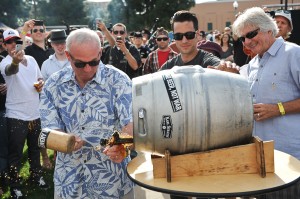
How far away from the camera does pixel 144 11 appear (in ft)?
144

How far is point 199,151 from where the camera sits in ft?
7.17

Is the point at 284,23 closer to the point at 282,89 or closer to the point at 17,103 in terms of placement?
the point at 282,89

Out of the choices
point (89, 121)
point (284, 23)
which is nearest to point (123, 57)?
point (284, 23)

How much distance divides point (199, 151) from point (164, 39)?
18.5 feet

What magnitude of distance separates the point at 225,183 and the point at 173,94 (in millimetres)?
550

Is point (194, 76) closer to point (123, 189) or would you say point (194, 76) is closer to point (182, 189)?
point (182, 189)

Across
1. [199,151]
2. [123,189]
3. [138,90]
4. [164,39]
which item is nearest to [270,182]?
[199,151]

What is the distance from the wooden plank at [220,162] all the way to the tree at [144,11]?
124 feet

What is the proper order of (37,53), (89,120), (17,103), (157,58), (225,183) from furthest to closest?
(37,53)
(157,58)
(17,103)
(89,120)
(225,183)

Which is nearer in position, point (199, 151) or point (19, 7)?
point (199, 151)

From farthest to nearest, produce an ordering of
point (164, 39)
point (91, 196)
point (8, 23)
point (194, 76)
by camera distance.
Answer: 1. point (8, 23)
2. point (164, 39)
3. point (91, 196)
4. point (194, 76)

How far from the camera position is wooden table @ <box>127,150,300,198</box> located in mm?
1988

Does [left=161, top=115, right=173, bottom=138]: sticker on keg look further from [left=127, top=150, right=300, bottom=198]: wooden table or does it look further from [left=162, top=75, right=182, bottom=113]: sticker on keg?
[left=127, top=150, right=300, bottom=198]: wooden table

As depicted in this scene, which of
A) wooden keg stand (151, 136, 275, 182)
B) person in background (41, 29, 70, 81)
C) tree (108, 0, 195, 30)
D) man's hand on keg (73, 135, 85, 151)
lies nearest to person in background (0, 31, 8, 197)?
person in background (41, 29, 70, 81)
